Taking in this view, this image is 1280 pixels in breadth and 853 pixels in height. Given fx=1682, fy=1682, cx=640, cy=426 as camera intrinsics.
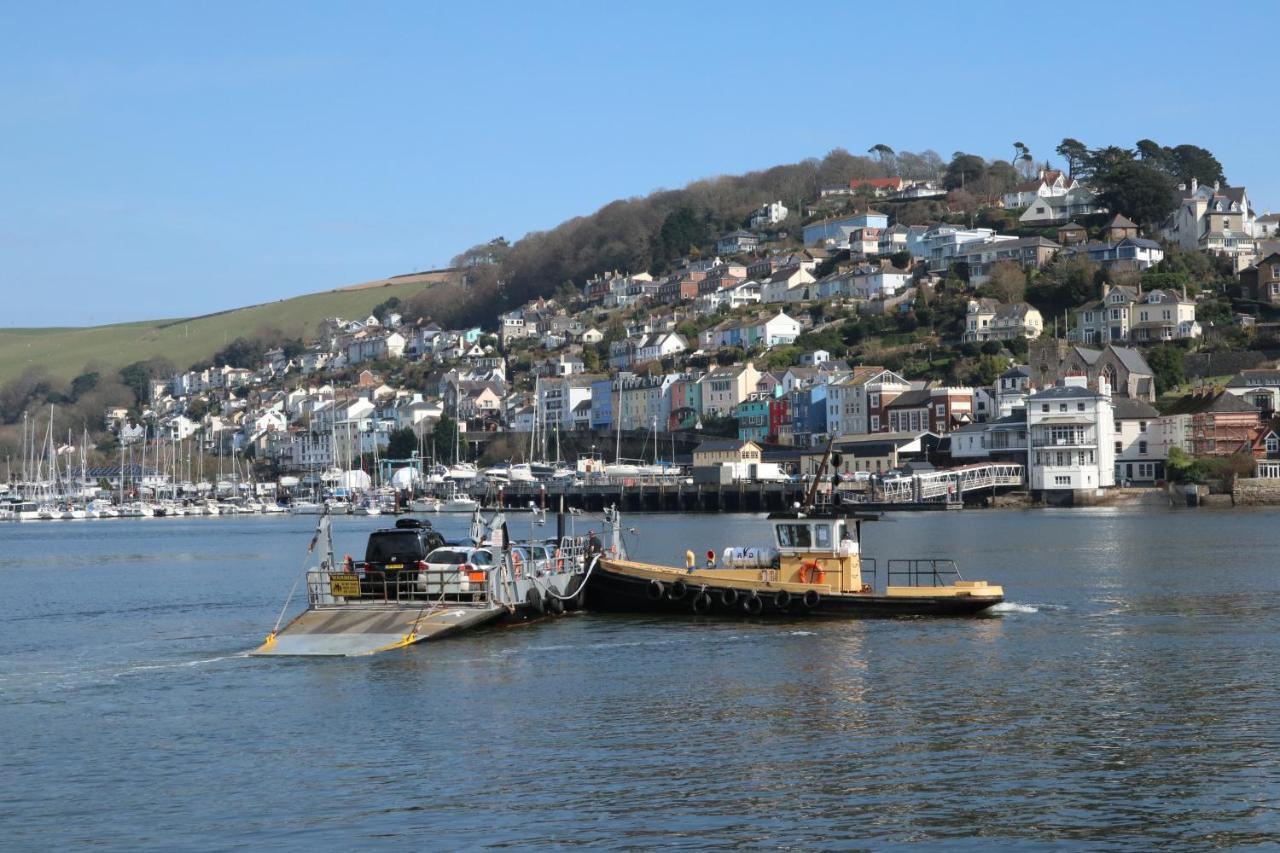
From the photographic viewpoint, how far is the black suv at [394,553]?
41.6 m

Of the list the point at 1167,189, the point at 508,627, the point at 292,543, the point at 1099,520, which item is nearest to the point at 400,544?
the point at 508,627

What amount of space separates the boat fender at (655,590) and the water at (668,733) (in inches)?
38.5

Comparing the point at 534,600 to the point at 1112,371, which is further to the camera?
the point at 1112,371

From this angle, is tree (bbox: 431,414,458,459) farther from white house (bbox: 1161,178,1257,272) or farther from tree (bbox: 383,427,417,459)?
white house (bbox: 1161,178,1257,272)

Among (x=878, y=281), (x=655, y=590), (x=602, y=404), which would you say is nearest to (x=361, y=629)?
(x=655, y=590)

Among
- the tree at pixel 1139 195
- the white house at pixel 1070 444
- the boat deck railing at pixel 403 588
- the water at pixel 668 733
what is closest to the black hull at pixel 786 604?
the water at pixel 668 733

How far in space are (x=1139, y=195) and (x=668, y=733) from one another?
6764 inches

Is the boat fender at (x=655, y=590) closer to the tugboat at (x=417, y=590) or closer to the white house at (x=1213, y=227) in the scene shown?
the tugboat at (x=417, y=590)

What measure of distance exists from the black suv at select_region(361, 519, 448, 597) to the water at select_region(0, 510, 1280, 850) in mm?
2709

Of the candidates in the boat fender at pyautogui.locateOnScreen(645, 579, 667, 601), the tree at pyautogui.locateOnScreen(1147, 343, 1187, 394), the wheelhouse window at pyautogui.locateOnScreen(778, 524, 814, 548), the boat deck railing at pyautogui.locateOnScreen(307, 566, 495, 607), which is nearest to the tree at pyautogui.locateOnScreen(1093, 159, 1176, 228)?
the tree at pyautogui.locateOnScreen(1147, 343, 1187, 394)

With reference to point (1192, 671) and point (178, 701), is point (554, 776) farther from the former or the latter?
point (1192, 671)

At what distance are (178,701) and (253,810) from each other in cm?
967

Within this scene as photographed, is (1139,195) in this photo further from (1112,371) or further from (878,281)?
(1112,371)

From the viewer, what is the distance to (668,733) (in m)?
28.0
